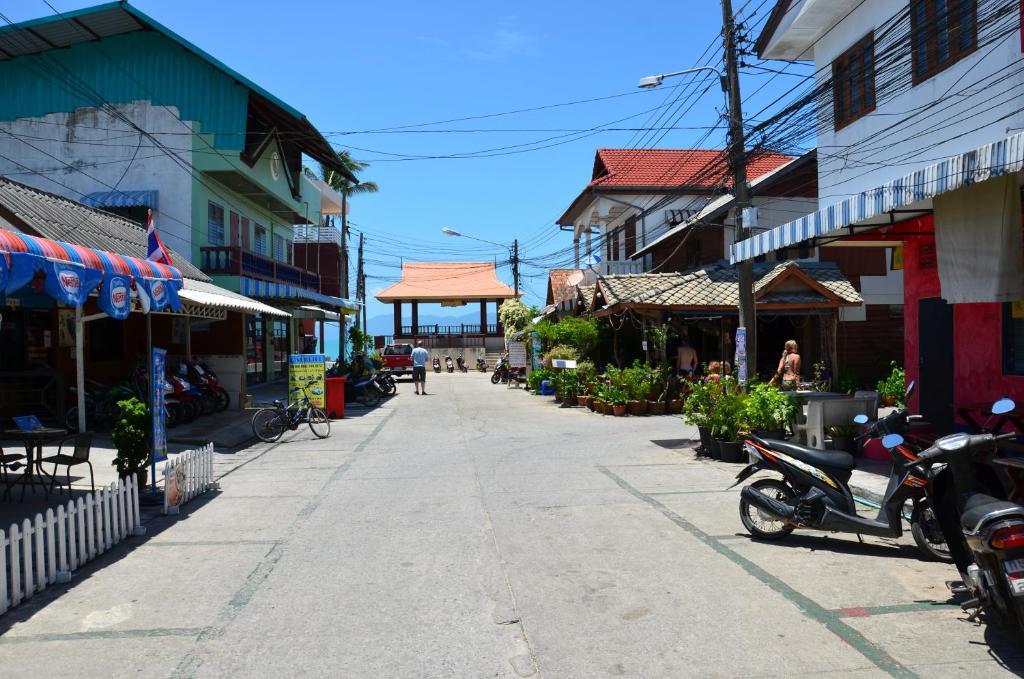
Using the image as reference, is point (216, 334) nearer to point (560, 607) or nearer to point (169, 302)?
point (169, 302)

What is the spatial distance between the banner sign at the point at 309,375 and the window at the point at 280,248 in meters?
15.8

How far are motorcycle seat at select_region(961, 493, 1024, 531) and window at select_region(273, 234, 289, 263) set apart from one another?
30.3 meters

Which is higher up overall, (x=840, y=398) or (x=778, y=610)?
(x=840, y=398)

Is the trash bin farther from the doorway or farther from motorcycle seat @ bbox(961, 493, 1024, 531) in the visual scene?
motorcycle seat @ bbox(961, 493, 1024, 531)

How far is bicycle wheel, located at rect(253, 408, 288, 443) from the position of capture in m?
14.8

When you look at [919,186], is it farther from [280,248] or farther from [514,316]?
[514,316]

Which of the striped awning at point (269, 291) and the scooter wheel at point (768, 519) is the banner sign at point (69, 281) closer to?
the scooter wheel at point (768, 519)

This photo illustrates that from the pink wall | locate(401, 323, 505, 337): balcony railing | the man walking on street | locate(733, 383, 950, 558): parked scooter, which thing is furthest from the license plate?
locate(401, 323, 505, 337): balcony railing

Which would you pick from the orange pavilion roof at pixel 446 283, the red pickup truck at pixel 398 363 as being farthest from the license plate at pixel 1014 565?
the orange pavilion roof at pixel 446 283

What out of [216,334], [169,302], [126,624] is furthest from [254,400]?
[126,624]

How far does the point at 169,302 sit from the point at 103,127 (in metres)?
17.6

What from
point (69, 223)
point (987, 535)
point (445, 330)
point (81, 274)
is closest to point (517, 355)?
point (445, 330)

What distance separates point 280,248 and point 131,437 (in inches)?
1018

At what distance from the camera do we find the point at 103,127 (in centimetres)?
2352
